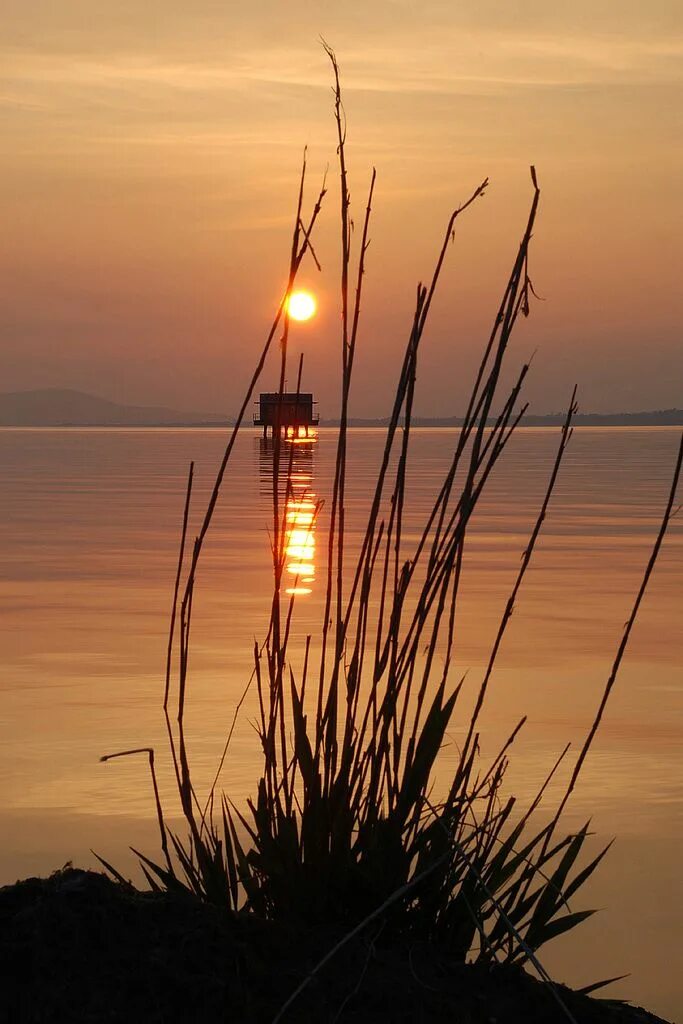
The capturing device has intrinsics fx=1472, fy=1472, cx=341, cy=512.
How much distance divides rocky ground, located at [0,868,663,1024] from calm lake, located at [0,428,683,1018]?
679mm

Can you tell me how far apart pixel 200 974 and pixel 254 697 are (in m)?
3.80

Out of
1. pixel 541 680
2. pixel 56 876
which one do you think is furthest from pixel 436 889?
pixel 541 680

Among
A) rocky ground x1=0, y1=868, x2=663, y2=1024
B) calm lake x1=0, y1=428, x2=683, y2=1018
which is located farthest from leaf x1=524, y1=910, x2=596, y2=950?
calm lake x1=0, y1=428, x2=683, y2=1018

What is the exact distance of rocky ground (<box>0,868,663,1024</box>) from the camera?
78.5 inches

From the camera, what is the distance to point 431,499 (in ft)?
64.5

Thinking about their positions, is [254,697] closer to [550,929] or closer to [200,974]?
[550,929]

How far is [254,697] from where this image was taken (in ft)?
19.1

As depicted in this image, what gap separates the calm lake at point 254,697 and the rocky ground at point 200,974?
68 centimetres

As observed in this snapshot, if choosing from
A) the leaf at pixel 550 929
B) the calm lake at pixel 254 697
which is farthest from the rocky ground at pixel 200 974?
the calm lake at pixel 254 697

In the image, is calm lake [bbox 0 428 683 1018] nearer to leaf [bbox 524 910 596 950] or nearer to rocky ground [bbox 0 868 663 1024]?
leaf [bbox 524 910 596 950]

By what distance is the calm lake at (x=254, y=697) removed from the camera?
3725mm

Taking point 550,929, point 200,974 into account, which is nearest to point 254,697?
point 550,929

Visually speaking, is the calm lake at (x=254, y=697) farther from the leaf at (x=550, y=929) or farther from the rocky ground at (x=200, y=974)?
the rocky ground at (x=200, y=974)

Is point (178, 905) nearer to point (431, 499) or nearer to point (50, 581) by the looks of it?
point (50, 581)
